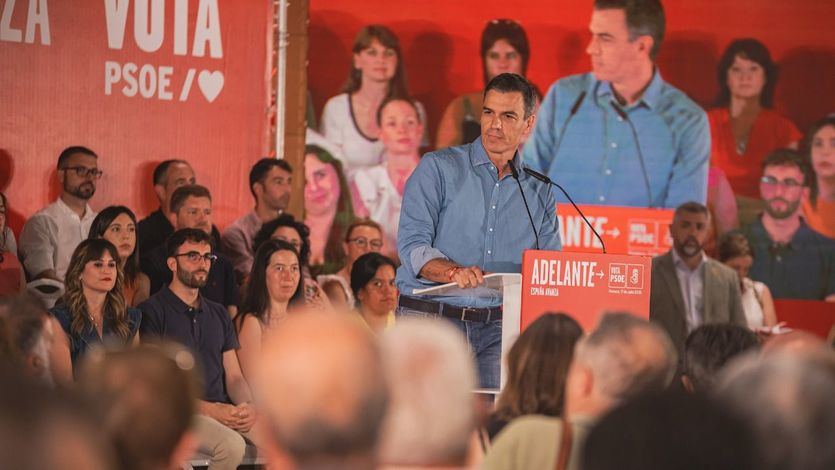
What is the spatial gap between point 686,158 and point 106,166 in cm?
388

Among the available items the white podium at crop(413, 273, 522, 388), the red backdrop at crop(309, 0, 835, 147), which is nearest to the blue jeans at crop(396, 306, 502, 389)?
the white podium at crop(413, 273, 522, 388)

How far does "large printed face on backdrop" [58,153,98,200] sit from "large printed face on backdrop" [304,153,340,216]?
5.02 ft

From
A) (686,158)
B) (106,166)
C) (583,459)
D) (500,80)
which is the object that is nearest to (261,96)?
(106,166)

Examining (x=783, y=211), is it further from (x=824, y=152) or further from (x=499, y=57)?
(x=499, y=57)

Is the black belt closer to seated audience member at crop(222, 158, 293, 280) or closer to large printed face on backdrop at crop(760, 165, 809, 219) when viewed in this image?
seated audience member at crop(222, 158, 293, 280)

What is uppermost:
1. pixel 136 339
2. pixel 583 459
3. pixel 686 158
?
pixel 686 158

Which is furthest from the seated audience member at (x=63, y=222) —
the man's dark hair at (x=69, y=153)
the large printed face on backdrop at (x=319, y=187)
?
the large printed face on backdrop at (x=319, y=187)

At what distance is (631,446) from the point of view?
1.72 metres

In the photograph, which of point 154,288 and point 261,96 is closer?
point 154,288

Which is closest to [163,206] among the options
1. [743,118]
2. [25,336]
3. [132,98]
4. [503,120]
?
[132,98]

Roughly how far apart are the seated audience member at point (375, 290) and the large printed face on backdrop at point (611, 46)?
241cm

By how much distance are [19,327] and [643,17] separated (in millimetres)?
6086

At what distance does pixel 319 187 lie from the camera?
8.14 metres

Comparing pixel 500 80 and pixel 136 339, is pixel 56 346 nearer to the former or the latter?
pixel 136 339
